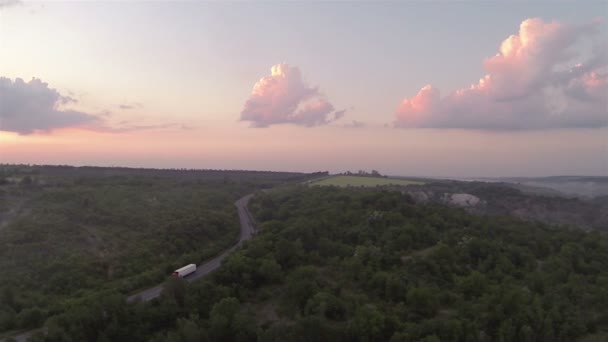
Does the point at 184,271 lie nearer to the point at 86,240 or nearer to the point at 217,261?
the point at 217,261

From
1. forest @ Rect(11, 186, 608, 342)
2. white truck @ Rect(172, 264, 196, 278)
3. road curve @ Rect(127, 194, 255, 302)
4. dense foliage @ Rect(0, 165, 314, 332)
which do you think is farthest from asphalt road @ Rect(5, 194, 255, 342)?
forest @ Rect(11, 186, 608, 342)

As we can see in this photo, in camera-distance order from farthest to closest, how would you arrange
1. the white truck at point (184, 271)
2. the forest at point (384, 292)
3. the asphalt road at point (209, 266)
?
1. the white truck at point (184, 271)
2. the asphalt road at point (209, 266)
3. the forest at point (384, 292)

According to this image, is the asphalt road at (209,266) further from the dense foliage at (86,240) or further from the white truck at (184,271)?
the dense foliage at (86,240)

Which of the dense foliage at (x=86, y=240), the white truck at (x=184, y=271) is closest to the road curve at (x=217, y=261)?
the white truck at (x=184, y=271)

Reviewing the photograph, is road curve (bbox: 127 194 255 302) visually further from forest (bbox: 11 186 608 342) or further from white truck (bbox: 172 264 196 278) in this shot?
forest (bbox: 11 186 608 342)

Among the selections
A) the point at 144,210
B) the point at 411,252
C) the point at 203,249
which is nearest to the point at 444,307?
the point at 411,252

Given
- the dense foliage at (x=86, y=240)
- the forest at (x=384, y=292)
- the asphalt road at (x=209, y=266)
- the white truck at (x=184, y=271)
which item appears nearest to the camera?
the forest at (x=384, y=292)
